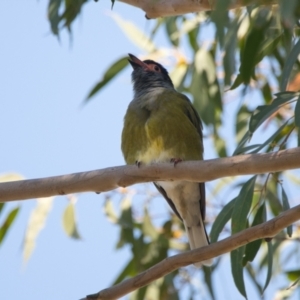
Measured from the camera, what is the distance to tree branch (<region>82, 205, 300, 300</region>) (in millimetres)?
3369

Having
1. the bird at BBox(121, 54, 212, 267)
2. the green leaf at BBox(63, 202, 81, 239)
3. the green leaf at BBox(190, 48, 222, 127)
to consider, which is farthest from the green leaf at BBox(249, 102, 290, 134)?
the green leaf at BBox(63, 202, 81, 239)

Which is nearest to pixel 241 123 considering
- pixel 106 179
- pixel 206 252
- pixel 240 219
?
pixel 240 219

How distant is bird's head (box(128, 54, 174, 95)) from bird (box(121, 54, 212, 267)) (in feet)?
0.35

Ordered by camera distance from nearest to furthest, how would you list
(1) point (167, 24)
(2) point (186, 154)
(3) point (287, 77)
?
(3) point (287, 77)
(2) point (186, 154)
(1) point (167, 24)

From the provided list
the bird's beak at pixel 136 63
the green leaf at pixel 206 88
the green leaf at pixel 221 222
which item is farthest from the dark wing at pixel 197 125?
the green leaf at pixel 221 222

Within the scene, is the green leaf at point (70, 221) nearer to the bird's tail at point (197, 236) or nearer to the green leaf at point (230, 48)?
the bird's tail at point (197, 236)

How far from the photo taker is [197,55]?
20.1 ft

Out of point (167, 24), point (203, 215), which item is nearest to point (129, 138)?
point (203, 215)

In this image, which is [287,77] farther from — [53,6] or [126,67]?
[126,67]

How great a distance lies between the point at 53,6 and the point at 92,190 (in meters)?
1.43

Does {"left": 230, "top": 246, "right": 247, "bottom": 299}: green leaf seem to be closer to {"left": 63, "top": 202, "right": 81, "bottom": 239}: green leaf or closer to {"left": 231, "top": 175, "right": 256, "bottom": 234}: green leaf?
{"left": 231, "top": 175, "right": 256, "bottom": 234}: green leaf

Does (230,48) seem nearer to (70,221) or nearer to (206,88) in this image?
(206,88)

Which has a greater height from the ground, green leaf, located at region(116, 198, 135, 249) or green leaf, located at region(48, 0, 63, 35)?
green leaf, located at region(48, 0, 63, 35)

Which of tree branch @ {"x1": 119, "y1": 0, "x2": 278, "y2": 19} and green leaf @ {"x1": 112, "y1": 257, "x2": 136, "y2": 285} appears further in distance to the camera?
green leaf @ {"x1": 112, "y1": 257, "x2": 136, "y2": 285}
